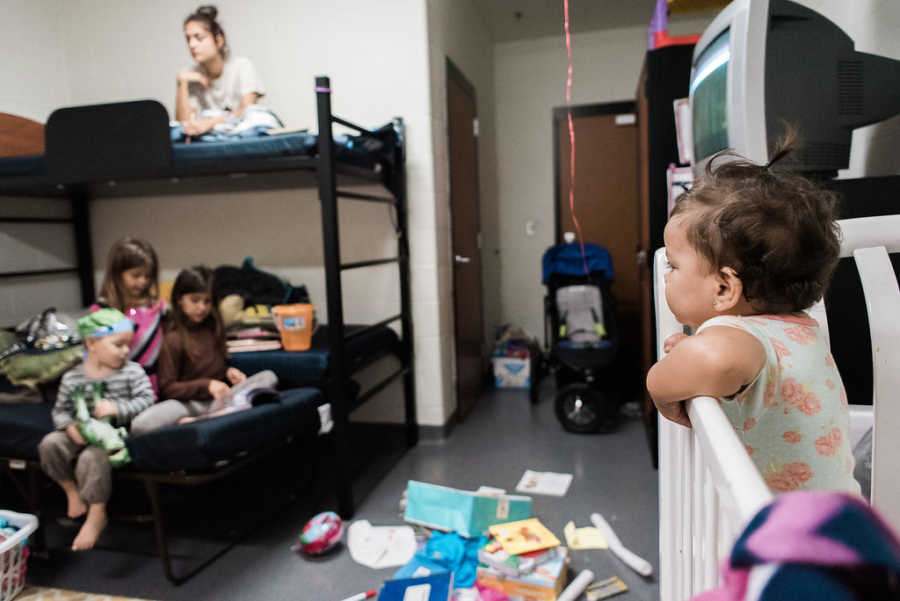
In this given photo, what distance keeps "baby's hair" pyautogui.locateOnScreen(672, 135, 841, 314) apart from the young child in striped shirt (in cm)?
181

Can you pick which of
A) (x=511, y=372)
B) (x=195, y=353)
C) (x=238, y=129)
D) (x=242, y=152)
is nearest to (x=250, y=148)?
(x=242, y=152)

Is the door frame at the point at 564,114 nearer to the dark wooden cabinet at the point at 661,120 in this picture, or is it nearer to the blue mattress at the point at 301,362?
the dark wooden cabinet at the point at 661,120

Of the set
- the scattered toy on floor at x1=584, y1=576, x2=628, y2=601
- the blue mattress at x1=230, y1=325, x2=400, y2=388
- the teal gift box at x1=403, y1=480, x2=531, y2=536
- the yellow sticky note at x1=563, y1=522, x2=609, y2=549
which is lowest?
the scattered toy on floor at x1=584, y1=576, x2=628, y2=601

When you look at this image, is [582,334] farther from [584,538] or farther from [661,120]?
[584,538]

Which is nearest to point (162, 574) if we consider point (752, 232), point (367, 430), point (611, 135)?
point (367, 430)

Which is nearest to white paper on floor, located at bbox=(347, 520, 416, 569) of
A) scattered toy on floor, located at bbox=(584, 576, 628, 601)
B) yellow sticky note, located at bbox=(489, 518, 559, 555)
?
yellow sticky note, located at bbox=(489, 518, 559, 555)

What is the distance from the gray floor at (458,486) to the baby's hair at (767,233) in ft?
4.01

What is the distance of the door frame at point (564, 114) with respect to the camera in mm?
4379

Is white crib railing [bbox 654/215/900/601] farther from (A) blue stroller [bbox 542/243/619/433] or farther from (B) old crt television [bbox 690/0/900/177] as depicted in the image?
(A) blue stroller [bbox 542/243/619/433]

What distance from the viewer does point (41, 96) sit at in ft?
9.86

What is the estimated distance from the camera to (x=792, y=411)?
763mm

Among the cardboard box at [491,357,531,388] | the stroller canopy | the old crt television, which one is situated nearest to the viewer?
the old crt television

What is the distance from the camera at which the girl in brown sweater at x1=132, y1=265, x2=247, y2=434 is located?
2.21 m

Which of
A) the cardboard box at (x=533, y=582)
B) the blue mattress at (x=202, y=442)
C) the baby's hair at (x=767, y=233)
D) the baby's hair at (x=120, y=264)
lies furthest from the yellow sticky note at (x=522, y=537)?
the baby's hair at (x=120, y=264)
